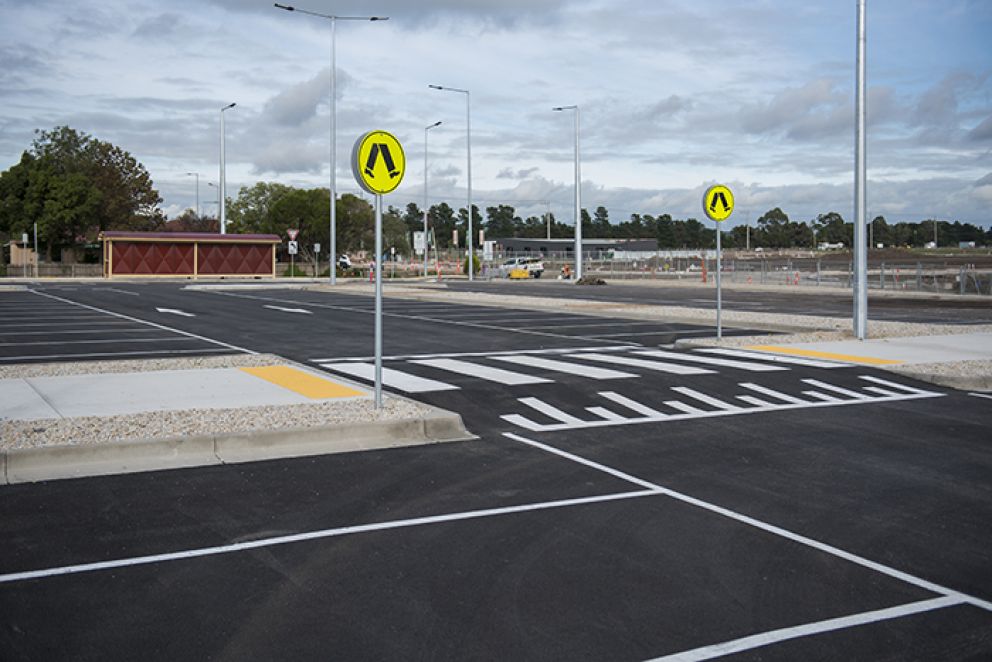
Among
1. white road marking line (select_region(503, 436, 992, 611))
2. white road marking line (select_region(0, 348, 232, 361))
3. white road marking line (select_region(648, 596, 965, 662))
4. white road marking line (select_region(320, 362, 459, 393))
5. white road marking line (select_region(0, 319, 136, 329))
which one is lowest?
white road marking line (select_region(648, 596, 965, 662))

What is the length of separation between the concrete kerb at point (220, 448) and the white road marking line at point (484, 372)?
3.20 metres

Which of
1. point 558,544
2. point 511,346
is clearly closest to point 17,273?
point 511,346

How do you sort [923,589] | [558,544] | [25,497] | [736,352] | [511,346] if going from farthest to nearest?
[511,346] < [736,352] < [25,497] < [558,544] < [923,589]

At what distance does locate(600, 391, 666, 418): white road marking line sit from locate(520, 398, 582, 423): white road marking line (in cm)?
83

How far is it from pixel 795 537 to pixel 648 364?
8443mm

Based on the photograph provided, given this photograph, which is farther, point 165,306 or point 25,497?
point 165,306

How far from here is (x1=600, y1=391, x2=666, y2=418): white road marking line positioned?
10.7 meters

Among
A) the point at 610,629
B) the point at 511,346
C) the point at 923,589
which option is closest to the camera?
the point at 610,629

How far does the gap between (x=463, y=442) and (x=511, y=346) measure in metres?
8.63

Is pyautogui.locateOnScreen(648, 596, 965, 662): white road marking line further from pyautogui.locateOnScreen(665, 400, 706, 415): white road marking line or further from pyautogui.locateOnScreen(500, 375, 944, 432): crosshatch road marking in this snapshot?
pyautogui.locateOnScreen(665, 400, 706, 415): white road marking line

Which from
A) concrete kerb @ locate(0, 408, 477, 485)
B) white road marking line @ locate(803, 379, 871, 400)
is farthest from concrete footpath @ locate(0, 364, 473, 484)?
white road marking line @ locate(803, 379, 871, 400)

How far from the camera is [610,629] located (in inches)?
184

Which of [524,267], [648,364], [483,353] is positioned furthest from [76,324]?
[524,267]

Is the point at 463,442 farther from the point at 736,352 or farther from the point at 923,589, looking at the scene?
the point at 736,352
